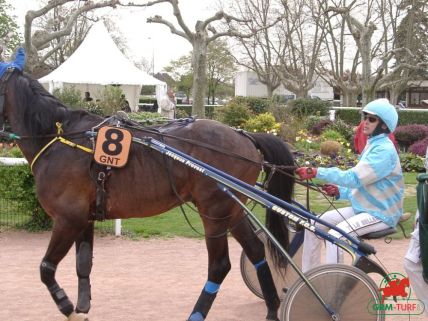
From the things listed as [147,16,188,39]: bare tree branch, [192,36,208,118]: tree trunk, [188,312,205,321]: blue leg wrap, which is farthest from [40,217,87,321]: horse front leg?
[147,16,188,39]: bare tree branch

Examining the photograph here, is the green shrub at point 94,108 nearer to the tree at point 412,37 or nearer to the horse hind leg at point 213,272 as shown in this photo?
the horse hind leg at point 213,272

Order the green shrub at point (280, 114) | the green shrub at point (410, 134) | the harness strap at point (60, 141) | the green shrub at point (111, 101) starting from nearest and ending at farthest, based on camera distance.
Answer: the harness strap at point (60, 141)
the green shrub at point (410, 134)
the green shrub at point (111, 101)
the green shrub at point (280, 114)

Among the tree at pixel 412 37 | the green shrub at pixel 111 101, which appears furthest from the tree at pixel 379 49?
the green shrub at pixel 111 101

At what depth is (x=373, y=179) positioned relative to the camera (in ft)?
13.0

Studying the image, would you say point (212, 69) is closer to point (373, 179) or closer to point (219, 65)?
point (219, 65)

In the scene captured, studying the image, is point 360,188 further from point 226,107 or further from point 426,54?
point 426,54

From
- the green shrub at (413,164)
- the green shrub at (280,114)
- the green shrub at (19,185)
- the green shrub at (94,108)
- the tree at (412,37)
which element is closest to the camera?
the green shrub at (19,185)

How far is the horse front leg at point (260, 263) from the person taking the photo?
15.0 ft

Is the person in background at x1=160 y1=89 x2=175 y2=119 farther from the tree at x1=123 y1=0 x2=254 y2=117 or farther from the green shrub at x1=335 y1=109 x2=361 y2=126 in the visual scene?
the green shrub at x1=335 y1=109 x2=361 y2=126

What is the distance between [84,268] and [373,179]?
2.30m

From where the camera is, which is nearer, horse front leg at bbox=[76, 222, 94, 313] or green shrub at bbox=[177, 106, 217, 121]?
horse front leg at bbox=[76, 222, 94, 313]

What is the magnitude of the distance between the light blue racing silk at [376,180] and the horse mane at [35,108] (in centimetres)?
205

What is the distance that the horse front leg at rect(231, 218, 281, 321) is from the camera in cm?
457

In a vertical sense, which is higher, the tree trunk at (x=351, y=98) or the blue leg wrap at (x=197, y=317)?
the tree trunk at (x=351, y=98)
